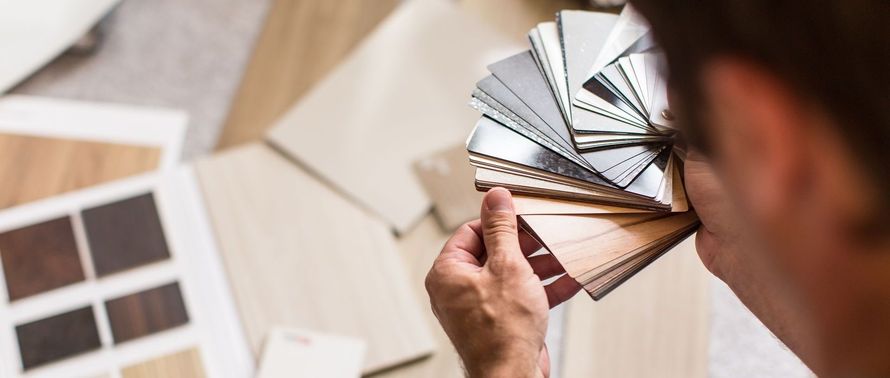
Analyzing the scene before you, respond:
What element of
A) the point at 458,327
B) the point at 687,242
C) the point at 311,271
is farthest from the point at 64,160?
the point at 687,242

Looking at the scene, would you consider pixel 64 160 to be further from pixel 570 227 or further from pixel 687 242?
pixel 687 242

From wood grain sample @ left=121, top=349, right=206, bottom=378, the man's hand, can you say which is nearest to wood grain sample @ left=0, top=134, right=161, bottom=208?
wood grain sample @ left=121, top=349, right=206, bottom=378

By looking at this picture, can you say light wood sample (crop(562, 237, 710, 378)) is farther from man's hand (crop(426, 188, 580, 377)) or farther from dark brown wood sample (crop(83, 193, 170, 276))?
dark brown wood sample (crop(83, 193, 170, 276))

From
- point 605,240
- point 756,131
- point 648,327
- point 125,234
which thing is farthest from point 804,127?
point 125,234

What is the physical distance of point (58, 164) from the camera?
1176 mm

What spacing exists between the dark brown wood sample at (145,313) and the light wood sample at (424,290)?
0.30 m

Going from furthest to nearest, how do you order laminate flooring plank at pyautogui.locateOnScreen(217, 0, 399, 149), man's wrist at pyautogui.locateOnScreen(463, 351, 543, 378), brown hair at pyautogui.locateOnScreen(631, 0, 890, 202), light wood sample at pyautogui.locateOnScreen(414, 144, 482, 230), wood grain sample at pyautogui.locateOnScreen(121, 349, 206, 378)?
laminate flooring plank at pyautogui.locateOnScreen(217, 0, 399, 149)
light wood sample at pyautogui.locateOnScreen(414, 144, 482, 230)
wood grain sample at pyautogui.locateOnScreen(121, 349, 206, 378)
man's wrist at pyautogui.locateOnScreen(463, 351, 543, 378)
brown hair at pyautogui.locateOnScreen(631, 0, 890, 202)

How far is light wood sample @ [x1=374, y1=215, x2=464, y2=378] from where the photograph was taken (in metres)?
1.04

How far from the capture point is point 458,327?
0.75 meters

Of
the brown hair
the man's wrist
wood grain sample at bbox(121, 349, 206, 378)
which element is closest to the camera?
the brown hair

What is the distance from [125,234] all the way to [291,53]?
1.35ft

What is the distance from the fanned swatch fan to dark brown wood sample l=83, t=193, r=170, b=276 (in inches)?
23.7

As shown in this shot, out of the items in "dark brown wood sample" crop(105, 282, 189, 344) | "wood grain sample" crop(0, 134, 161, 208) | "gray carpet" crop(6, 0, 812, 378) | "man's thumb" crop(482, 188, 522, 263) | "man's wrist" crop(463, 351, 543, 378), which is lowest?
"man's wrist" crop(463, 351, 543, 378)

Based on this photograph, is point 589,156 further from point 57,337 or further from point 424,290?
point 57,337
